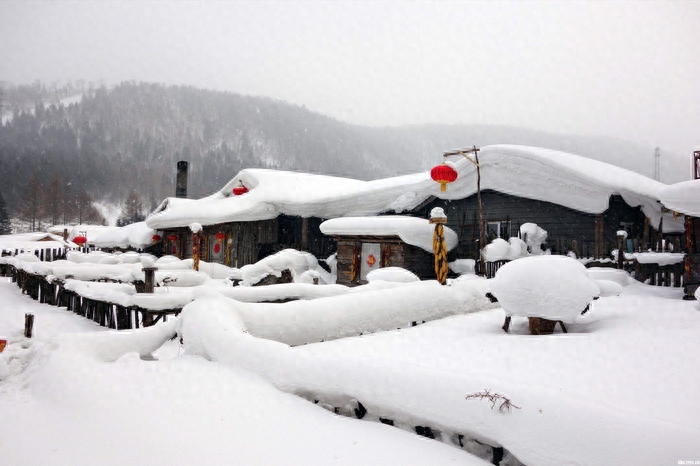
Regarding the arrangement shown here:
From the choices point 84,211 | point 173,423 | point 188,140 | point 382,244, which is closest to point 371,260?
point 382,244

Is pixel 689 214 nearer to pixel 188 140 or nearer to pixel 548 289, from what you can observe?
pixel 548 289

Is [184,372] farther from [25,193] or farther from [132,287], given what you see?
[25,193]

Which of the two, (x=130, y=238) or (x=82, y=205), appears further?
(x=82, y=205)

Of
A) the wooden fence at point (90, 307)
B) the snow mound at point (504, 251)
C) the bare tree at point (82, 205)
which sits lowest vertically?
the wooden fence at point (90, 307)

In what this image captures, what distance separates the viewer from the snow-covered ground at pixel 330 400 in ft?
7.77

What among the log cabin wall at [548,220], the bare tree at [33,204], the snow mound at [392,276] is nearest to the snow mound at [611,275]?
the log cabin wall at [548,220]

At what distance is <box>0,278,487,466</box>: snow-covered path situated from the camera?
2.56 meters

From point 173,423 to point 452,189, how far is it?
1437 cm

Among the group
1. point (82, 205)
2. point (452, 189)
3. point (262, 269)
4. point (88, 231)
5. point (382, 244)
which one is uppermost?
point (82, 205)

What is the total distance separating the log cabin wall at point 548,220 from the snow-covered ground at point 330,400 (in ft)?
27.7

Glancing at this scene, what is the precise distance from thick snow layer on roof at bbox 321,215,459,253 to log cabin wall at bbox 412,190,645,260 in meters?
0.75

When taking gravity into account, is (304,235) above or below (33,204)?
below

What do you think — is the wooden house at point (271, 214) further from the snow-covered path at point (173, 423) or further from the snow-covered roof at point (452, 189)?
the snow-covered path at point (173, 423)

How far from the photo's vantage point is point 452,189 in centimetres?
1606
